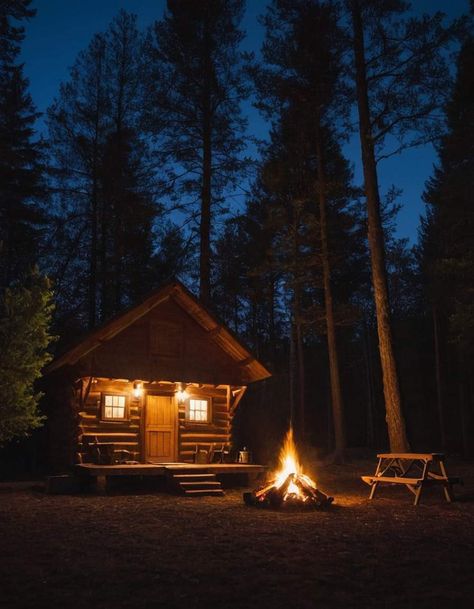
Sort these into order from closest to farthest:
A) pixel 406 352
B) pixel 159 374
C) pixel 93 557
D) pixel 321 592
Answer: pixel 321 592, pixel 93 557, pixel 159 374, pixel 406 352

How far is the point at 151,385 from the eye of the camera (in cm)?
1881

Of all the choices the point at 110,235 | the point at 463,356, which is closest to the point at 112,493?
the point at 110,235

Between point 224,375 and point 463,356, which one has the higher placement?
point 463,356

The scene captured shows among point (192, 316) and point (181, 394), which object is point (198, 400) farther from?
point (192, 316)

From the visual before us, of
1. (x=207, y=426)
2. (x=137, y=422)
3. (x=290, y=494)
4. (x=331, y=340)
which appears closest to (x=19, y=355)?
(x=137, y=422)

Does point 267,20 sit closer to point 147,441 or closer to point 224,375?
point 224,375

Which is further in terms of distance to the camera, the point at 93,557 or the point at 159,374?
the point at 159,374

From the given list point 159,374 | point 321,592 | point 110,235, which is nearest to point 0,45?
point 110,235

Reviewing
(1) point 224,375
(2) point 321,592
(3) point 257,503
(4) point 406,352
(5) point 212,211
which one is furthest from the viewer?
(4) point 406,352

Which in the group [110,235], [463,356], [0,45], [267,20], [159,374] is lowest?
[159,374]

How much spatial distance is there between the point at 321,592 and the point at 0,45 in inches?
931

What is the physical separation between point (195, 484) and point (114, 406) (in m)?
4.16

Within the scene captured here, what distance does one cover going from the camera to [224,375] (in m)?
20.0

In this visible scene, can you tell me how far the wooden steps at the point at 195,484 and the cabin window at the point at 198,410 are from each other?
133 inches
